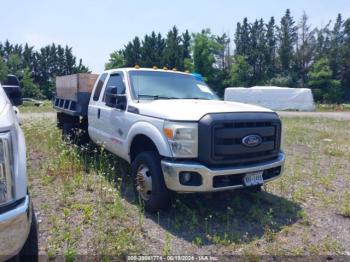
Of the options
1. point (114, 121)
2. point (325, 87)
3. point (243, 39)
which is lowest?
point (114, 121)

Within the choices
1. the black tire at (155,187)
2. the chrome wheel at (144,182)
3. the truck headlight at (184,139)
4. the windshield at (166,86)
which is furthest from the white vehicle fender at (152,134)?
the windshield at (166,86)

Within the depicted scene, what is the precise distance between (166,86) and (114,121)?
1033mm

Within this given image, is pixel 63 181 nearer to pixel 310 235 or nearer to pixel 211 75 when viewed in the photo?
pixel 310 235

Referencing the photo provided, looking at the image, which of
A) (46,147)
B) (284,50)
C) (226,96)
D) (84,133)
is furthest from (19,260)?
(284,50)

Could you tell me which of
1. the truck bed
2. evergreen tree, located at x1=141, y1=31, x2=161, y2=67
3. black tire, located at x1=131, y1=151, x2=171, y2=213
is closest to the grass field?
black tire, located at x1=131, y1=151, x2=171, y2=213

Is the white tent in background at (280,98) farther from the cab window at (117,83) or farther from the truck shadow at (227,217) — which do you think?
the truck shadow at (227,217)

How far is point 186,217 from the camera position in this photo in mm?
4250

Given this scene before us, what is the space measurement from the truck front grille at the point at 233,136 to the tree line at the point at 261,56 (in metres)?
54.5

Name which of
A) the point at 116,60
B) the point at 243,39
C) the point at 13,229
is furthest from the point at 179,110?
the point at 243,39

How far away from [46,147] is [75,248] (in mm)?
4970

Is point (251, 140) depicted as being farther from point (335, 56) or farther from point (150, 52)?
point (335, 56)

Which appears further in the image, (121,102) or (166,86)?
(166,86)

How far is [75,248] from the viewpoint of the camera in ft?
11.1

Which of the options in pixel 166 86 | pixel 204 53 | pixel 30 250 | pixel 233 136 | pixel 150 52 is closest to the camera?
pixel 30 250
